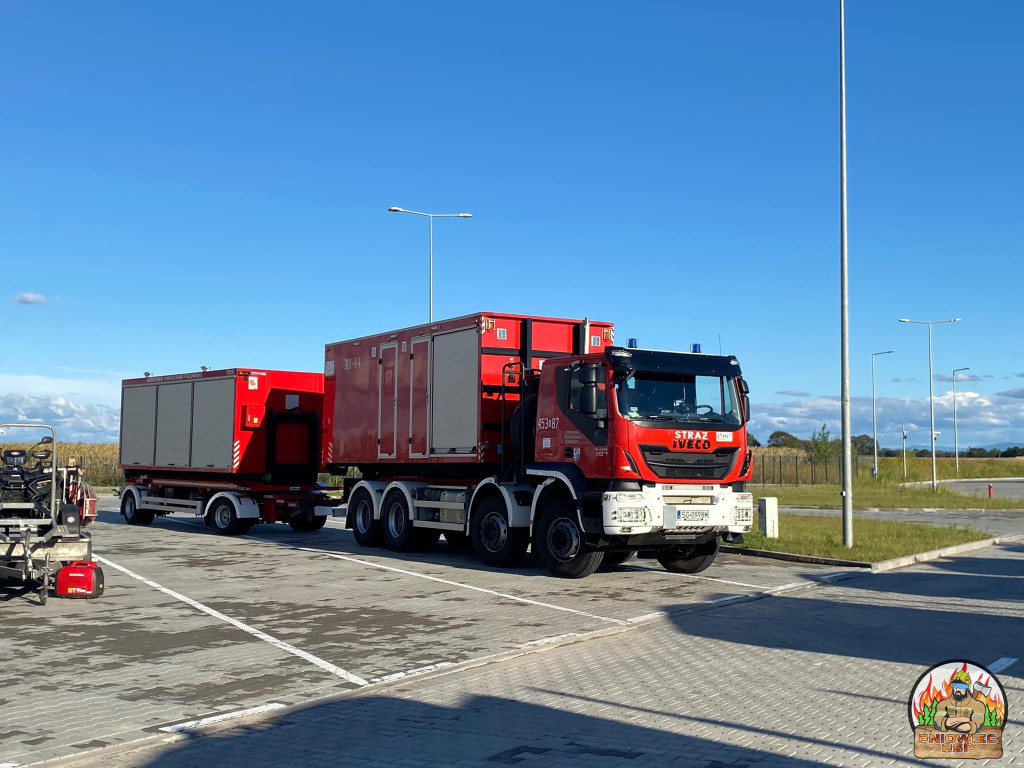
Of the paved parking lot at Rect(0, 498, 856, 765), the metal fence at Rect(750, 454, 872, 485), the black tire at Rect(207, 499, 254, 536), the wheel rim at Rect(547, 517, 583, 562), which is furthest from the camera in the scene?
the metal fence at Rect(750, 454, 872, 485)

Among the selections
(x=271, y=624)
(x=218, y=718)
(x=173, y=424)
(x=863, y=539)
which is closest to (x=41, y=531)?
(x=271, y=624)

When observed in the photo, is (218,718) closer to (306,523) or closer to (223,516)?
(223,516)

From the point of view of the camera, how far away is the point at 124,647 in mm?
9641

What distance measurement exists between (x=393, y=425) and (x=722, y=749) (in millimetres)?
13275

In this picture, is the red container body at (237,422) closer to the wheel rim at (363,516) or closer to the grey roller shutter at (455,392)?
the wheel rim at (363,516)

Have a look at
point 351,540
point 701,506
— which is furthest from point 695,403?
point 351,540

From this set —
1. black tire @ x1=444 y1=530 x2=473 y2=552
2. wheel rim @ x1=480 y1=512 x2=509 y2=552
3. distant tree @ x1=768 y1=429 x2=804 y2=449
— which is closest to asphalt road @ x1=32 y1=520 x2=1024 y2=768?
wheel rim @ x1=480 y1=512 x2=509 y2=552

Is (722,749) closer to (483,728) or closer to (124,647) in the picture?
(483,728)

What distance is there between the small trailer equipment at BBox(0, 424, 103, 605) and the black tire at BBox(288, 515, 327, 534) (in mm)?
10590

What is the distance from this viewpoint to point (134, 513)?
1053 inches

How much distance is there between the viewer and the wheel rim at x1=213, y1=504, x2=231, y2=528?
75.7ft

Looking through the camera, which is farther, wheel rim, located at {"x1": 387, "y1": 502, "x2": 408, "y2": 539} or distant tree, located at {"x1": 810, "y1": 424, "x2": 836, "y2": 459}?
distant tree, located at {"x1": 810, "y1": 424, "x2": 836, "y2": 459}

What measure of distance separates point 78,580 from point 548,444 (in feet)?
21.6

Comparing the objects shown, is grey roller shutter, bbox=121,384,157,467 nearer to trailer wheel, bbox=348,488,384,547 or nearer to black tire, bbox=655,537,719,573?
trailer wheel, bbox=348,488,384,547
